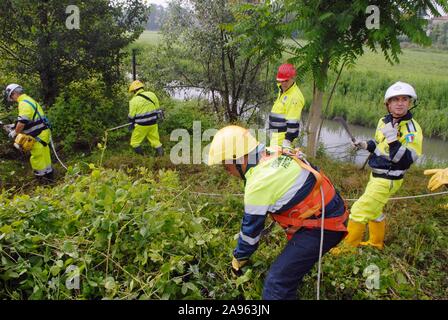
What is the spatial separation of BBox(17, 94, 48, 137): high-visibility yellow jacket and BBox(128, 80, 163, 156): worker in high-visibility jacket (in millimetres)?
1672

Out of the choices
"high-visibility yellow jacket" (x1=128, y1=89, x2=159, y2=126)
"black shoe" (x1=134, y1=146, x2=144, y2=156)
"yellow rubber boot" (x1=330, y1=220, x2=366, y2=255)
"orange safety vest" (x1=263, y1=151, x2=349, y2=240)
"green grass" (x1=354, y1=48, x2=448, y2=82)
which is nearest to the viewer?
"orange safety vest" (x1=263, y1=151, x2=349, y2=240)

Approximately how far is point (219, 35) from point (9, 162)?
232 inches

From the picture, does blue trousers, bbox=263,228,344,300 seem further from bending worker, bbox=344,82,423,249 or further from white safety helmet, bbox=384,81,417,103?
white safety helmet, bbox=384,81,417,103

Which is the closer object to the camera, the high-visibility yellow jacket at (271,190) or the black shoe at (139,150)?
the high-visibility yellow jacket at (271,190)

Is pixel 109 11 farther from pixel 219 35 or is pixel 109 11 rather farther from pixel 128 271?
pixel 128 271

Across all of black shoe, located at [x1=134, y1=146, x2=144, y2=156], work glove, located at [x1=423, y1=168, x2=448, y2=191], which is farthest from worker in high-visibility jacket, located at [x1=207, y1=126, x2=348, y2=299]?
black shoe, located at [x1=134, y1=146, x2=144, y2=156]

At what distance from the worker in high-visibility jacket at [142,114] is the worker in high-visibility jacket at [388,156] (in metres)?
4.36

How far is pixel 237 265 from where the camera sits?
9.55 ft

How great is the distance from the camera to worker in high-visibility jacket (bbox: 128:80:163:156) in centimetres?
715

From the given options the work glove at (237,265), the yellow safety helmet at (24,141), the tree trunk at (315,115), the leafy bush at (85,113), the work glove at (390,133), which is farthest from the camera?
the leafy bush at (85,113)

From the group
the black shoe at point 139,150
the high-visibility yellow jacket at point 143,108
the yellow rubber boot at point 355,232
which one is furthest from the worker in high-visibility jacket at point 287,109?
the black shoe at point 139,150

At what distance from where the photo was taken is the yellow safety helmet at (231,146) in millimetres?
2734

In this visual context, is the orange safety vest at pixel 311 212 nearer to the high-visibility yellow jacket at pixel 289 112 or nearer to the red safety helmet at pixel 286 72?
the high-visibility yellow jacket at pixel 289 112
